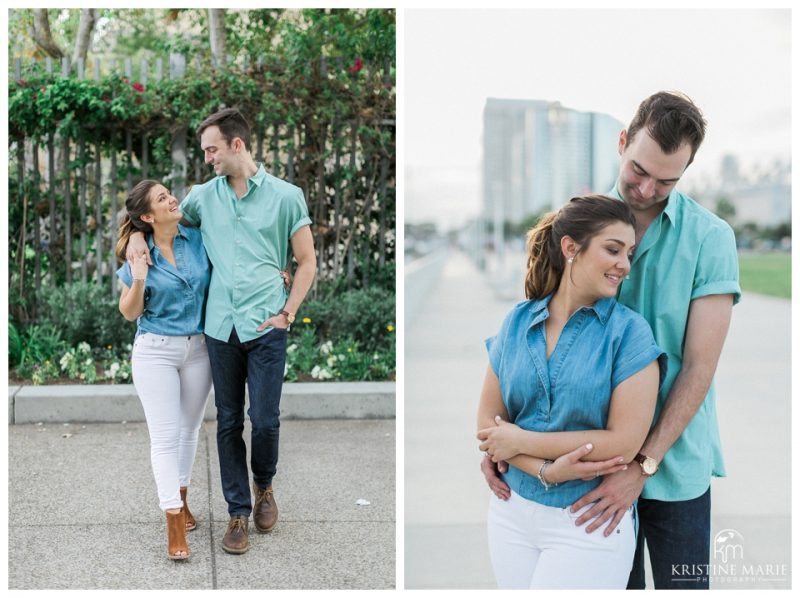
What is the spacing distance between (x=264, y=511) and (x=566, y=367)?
6.40ft

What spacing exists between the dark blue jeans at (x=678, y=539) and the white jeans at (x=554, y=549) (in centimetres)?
12

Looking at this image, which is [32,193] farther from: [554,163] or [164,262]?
[554,163]

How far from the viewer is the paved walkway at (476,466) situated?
3641mm

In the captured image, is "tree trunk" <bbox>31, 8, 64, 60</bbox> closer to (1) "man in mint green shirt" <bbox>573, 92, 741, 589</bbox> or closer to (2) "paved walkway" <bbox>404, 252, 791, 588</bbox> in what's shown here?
(2) "paved walkway" <bbox>404, 252, 791, 588</bbox>

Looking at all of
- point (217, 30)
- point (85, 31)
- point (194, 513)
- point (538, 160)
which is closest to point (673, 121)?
point (194, 513)

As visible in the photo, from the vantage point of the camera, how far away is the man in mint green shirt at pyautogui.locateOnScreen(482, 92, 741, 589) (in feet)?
6.69

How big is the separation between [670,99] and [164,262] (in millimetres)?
1991

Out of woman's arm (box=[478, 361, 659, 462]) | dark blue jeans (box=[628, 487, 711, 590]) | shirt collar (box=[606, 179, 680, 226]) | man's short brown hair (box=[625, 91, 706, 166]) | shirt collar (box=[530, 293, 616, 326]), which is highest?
man's short brown hair (box=[625, 91, 706, 166])

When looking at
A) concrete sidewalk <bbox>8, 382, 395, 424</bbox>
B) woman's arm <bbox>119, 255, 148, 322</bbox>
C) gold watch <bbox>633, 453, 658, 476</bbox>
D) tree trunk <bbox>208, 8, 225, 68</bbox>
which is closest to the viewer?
gold watch <bbox>633, 453, 658, 476</bbox>

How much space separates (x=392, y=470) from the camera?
4.46 metres

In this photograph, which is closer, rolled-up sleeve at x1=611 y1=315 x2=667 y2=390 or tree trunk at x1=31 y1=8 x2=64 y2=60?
rolled-up sleeve at x1=611 y1=315 x2=667 y2=390

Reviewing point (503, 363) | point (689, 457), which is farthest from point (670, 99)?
point (689, 457)

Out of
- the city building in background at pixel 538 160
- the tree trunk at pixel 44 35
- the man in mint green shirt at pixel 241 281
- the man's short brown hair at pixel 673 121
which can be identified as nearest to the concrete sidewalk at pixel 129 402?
the man in mint green shirt at pixel 241 281

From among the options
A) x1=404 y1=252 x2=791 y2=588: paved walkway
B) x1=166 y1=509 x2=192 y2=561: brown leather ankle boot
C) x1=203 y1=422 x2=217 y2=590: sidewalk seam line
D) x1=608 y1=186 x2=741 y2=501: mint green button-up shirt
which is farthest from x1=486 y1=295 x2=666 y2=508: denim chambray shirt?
x1=166 y1=509 x2=192 y2=561: brown leather ankle boot
